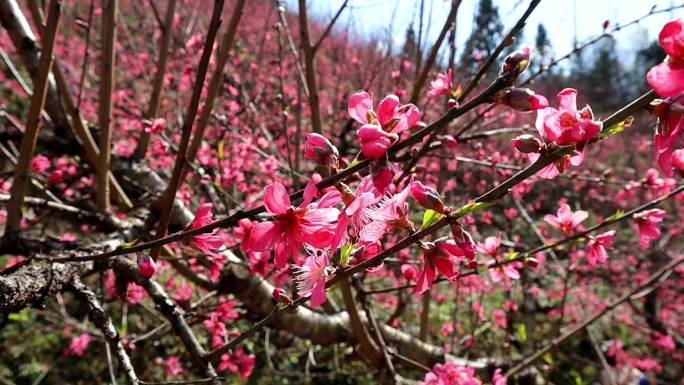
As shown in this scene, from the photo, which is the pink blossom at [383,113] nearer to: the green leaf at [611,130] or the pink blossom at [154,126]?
the green leaf at [611,130]

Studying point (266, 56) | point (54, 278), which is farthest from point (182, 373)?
point (266, 56)

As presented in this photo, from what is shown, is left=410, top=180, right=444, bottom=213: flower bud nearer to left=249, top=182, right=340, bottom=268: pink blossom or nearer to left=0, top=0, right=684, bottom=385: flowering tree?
left=0, top=0, right=684, bottom=385: flowering tree

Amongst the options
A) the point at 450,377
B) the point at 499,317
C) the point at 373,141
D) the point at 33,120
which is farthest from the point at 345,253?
the point at 499,317

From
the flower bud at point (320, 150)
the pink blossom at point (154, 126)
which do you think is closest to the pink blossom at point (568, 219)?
the flower bud at point (320, 150)

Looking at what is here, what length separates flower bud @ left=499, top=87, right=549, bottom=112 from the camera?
668 mm

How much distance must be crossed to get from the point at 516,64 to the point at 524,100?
6cm

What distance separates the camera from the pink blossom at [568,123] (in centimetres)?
61

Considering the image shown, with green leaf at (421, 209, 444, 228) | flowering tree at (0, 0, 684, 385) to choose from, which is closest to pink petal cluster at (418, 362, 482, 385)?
flowering tree at (0, 0, 684, 385)

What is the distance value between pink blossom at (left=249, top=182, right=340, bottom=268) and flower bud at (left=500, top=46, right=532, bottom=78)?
Answer: 0.33 metres

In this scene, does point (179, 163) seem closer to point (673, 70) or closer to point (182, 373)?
point (673, 70)

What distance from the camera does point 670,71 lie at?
0.54 metres

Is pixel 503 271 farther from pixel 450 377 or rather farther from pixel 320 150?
pixel 320 150

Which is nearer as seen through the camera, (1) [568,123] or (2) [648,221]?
(1) [568,123]

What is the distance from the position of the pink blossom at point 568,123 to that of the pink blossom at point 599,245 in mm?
802
